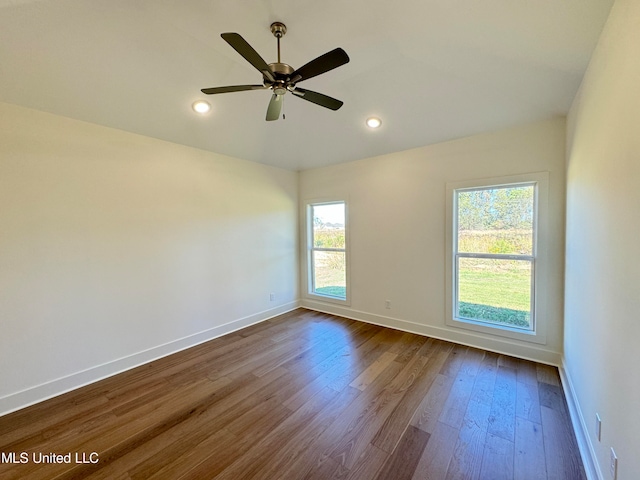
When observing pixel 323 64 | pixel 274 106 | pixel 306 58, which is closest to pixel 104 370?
pixel 274 106

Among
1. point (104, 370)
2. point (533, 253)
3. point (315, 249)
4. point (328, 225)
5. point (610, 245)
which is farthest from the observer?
point (315, 249)

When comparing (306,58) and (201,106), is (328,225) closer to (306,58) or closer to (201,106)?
(201,106)

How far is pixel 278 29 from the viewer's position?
1.86m

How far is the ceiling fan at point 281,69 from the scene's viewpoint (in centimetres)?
142

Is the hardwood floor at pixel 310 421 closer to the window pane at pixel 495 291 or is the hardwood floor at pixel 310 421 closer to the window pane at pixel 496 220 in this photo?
the window pane at pixel 495 291

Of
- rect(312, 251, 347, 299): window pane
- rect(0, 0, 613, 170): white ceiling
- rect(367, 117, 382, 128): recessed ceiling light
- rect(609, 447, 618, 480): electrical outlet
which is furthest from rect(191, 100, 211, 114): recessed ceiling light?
rect(609, 447, 618, 480): electrical outlet

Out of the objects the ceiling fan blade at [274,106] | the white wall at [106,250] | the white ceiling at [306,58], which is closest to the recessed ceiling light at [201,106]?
the white ceiling at [306,58]

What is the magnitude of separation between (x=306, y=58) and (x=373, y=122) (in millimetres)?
1169

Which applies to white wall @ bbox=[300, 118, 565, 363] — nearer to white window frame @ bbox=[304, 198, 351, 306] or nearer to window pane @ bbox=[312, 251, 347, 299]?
white window frame @ bbox=[304, 198, 351, 306]

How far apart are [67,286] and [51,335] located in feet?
1.44

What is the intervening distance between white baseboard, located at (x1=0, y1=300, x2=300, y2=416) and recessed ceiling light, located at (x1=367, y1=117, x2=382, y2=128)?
3205 mm

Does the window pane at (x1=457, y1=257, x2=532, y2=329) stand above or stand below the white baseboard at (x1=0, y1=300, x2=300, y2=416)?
above

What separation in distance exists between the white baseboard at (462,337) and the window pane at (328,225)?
1093mm

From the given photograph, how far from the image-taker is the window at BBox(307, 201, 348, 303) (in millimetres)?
4445
